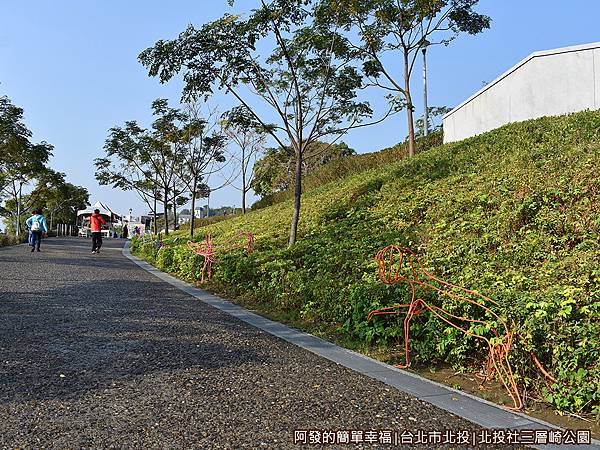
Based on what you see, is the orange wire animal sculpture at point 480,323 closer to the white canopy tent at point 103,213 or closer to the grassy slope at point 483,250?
the grassy slope at point 483,250

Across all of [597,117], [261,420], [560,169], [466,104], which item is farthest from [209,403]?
[466,104]

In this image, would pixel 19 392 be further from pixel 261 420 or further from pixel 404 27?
pixel 404 27

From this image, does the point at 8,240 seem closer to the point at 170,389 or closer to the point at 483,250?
the point at 483,250

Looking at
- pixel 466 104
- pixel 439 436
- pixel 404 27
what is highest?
pixel 404 27

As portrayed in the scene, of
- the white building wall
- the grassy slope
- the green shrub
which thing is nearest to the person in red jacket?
the grassy slope

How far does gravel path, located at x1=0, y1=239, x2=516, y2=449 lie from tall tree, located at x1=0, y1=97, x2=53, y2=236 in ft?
61.6

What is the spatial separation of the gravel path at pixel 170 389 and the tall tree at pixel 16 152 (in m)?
18.8

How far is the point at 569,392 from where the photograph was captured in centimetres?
373

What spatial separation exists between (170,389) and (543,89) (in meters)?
12.9

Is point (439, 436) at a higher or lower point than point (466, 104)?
lower

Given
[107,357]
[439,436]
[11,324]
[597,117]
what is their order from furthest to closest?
[597,117] < [11,324] < [107,357] < [439,436]

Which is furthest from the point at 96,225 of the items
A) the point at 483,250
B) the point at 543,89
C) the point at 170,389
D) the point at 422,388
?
the point at 422,388

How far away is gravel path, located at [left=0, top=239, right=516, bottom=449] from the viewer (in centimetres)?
325

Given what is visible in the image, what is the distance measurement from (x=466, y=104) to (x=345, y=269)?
37.9ft
